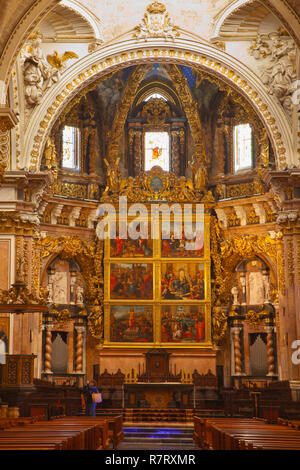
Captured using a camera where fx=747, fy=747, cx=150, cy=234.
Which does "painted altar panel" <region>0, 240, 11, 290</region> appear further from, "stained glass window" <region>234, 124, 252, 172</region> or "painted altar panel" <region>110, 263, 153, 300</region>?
"stained glass window" <region>234, 124, 252, 172</region>

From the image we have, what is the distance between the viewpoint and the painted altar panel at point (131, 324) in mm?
28250

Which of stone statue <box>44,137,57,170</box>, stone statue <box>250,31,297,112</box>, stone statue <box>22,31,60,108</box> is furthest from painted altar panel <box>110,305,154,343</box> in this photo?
stone statue <box>250,31,297,112</box>

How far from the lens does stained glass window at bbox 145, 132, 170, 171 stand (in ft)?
102

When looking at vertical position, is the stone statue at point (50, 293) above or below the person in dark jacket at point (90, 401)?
above

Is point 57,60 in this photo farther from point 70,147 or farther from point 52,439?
point 52,439

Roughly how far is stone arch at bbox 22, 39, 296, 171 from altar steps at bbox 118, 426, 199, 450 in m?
9.47

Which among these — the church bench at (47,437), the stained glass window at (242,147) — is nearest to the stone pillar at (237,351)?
the stained glass window at (242,147)

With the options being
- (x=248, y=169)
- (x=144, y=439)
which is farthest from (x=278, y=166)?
(x=144, y=439)

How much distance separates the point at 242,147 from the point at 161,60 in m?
5.39

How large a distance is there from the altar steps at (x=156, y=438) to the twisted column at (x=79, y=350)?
21.3 ft

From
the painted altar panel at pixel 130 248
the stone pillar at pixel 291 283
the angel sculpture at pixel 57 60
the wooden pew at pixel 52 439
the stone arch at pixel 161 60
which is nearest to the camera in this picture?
the wooden pew at pixel 52 439

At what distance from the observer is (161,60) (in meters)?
26.3

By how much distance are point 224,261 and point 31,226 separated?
7906mm

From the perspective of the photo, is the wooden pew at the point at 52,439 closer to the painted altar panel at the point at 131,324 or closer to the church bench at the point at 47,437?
the church bench at the point at 47,437
